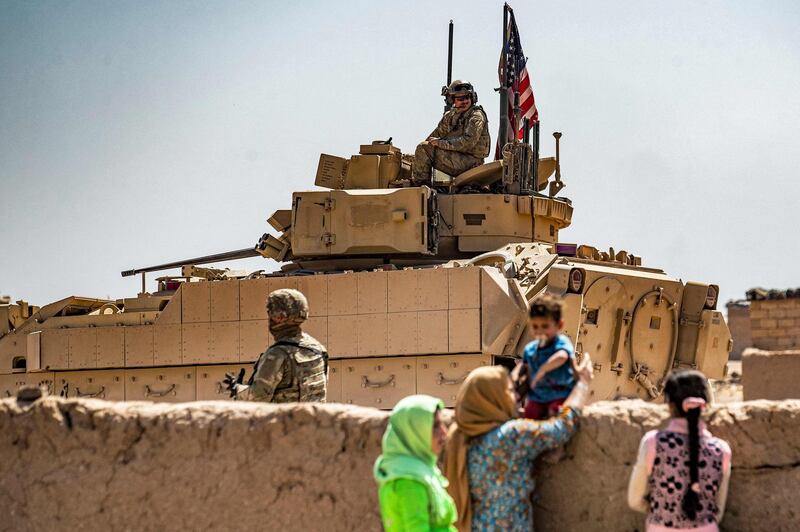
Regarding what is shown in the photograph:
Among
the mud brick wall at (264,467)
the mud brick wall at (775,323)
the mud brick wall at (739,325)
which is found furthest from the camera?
the mud brick wall at (739,325)

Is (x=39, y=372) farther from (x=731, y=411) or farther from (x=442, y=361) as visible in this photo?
(x=731, y=411)

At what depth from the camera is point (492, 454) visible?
4.96m

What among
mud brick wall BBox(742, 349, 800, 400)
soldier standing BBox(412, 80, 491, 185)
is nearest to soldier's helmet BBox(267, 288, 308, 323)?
soldier standing BBox(412, 80, 491, 185)

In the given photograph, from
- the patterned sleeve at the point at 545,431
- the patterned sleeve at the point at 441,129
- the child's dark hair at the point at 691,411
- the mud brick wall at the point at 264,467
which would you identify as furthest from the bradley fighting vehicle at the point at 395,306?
the child's dark hair at the point at 691,411

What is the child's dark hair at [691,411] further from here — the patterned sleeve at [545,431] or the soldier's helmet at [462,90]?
the soldier's helmet at [462,90]

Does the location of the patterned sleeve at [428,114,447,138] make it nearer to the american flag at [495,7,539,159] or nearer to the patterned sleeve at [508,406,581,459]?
the american flag at [495,7,539,159]

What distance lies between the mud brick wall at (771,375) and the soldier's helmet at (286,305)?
12110 mm

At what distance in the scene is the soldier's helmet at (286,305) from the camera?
6777 millimetres

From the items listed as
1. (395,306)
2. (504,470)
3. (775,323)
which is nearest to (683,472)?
(504,470)

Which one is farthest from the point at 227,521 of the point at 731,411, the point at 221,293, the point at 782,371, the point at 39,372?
the point at 782,371

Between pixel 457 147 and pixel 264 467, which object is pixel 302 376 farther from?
pixel 457 147

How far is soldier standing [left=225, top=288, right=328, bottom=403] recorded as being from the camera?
6672mm

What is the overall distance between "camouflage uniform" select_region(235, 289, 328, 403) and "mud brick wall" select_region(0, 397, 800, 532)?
2.78 feet

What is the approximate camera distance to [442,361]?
11844 millimetres
